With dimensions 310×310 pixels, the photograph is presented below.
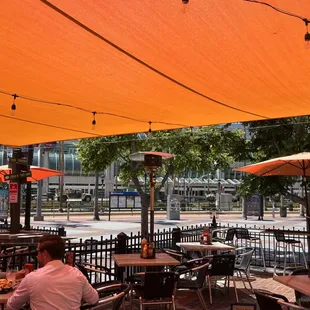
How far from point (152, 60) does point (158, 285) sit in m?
3.07

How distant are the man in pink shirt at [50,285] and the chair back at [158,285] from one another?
242 cm

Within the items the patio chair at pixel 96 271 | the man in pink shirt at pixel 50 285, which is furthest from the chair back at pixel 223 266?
the man in pink shirt at pixel 50 285

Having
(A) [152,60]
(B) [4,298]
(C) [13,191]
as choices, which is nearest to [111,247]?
(C) [13,191]

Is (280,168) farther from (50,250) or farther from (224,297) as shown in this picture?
(50,250)

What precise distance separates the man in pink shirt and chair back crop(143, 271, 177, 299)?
7.94ft

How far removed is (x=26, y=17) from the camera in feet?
11.4

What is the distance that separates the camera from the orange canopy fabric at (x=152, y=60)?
3.44 meters

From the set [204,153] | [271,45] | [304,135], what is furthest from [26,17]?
[204,153]

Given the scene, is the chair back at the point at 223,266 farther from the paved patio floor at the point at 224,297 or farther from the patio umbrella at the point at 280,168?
the patio umbrella at the point at 280,168

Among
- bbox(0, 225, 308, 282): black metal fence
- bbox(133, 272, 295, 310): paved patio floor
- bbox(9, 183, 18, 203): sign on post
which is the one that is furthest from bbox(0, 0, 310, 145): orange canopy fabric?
bbox(133, 272, 295, 310): paved patio floor

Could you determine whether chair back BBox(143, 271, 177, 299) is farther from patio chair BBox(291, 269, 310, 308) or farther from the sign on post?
the sign on post

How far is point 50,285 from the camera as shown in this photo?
3.24m

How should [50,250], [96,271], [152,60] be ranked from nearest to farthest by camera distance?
[50,250]
[152,60]
[96,271]

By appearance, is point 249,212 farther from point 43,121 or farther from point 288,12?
point 288,12
